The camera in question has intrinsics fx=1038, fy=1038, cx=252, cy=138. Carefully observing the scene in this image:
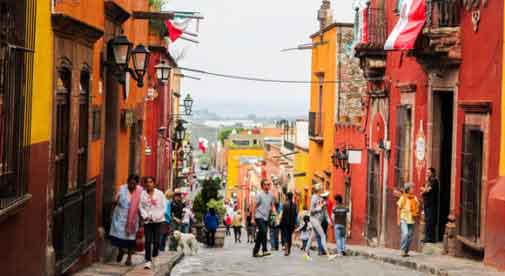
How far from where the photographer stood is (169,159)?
41.0 m

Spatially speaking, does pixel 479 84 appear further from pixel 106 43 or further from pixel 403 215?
pixel 106 43

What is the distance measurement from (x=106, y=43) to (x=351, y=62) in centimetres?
2146

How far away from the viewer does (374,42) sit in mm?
25297

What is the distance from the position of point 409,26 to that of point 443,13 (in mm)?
1359

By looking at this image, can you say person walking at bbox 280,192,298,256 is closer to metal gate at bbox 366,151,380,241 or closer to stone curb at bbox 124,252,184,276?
stone curb at bbox 124,252,184,276

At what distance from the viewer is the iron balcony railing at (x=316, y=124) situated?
39.2 m

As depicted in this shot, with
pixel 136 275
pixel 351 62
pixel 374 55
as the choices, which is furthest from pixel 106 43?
pixel 351 62

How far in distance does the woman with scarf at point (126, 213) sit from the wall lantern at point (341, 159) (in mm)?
17650

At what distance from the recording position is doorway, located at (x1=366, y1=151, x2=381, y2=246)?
26094 mm

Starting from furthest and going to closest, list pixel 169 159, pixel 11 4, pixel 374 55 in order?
pixel 169 159, pixel 374 55, pixel 11 4

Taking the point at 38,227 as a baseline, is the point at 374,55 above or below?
above

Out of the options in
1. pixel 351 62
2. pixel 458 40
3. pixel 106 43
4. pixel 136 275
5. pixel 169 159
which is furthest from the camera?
pixel 169 159

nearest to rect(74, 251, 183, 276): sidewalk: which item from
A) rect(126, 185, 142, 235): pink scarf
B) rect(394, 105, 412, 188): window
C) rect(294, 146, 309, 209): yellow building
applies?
rect(126, 185, 142, 235): pink scarf

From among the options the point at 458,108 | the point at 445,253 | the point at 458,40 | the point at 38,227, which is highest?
the point at 458,40
